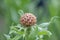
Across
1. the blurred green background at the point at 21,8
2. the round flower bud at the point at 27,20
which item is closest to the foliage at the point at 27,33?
the round flower bud at the point at 27,20

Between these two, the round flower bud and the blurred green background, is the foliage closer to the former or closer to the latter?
the round flower bud

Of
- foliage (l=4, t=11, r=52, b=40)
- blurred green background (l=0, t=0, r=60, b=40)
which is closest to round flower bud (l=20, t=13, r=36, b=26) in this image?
foliage (l=4, t=11, r=52, b=40)

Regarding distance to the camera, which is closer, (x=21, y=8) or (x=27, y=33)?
(x=27, y=33)

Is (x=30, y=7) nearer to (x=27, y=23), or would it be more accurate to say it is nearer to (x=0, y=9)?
(x=0, y=9)

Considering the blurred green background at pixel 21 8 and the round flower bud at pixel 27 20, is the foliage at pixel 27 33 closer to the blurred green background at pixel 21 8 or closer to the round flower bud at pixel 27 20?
the round flower bud at pixel 27 20

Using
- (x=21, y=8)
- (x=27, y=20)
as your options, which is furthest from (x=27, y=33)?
(x=21, y=8)

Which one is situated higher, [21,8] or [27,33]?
[21,8]

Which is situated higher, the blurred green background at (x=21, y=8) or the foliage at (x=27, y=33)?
the blurred green background at (x=21, y=8)

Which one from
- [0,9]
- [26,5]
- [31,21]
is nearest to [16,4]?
[26,5]

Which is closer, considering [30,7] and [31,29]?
[31,29]

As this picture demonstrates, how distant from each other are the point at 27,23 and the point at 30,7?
40.3 inches

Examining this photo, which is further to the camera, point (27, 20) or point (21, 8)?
point (21, 8)

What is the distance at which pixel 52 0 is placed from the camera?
2404 mm

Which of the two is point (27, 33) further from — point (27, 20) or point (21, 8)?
point (21, 8)
